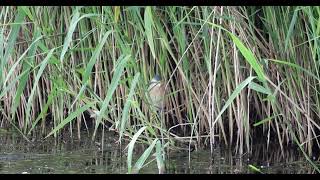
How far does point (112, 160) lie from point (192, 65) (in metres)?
0.77

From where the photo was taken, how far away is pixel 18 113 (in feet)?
15.6

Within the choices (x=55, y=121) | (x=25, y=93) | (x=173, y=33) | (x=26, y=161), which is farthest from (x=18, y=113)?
(x=173, y=33)

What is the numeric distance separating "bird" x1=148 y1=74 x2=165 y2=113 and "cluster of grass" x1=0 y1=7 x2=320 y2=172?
6cm

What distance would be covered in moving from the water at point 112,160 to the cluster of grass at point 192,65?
0.31 feet

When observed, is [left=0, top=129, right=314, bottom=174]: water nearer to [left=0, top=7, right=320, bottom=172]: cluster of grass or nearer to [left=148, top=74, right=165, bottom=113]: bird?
[left=0, top=7, right=320, bottom=172]: cluster of grass

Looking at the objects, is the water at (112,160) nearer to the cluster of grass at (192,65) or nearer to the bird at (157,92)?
the cluster of grass at (192,65)

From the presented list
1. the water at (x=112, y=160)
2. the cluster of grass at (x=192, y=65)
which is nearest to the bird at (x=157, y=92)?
the cluster of grass at (x=192, y=65)

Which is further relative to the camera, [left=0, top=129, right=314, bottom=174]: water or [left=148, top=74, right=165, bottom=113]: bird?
[left=148, top=74, right=165, bottom=113]: bird

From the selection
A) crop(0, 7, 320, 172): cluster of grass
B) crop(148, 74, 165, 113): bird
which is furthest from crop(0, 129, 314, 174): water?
crop(148, 74, 165, 113): bird

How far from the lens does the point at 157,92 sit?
404cm

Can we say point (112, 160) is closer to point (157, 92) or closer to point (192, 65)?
point (157, 92)

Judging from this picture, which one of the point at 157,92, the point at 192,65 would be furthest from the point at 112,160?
the point at 192,65

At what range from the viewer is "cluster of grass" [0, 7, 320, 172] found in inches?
148
